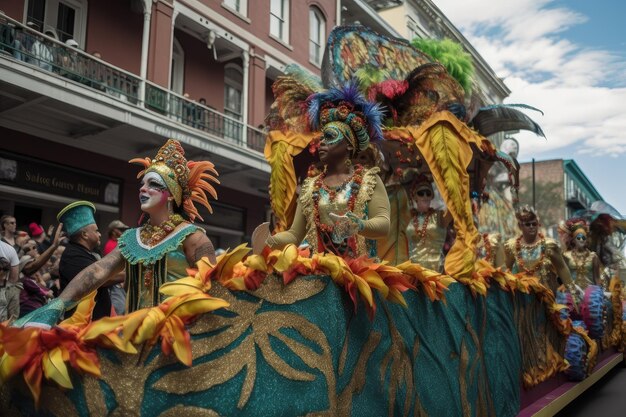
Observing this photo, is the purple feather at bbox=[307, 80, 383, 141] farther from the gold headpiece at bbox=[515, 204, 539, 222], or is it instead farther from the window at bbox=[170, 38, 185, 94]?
the window at bbox=[170, 38, 185, 94]

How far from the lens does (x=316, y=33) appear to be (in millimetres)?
19250

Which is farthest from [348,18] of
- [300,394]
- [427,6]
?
[300,394]

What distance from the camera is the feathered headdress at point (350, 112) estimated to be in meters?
3.66

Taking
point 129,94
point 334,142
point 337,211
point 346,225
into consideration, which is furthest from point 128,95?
point 346,225

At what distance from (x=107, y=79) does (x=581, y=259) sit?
906 cm

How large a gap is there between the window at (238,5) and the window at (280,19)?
135cm

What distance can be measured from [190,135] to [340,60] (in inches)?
300

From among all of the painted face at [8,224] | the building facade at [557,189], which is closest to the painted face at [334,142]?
the painted face at [8,224]

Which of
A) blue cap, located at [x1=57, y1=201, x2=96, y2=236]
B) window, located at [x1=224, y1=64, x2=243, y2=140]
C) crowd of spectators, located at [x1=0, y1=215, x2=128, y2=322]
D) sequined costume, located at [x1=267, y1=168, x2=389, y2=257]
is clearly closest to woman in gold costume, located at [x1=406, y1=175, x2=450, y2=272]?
sequined costume, located at [x1=267, y1=168, x2=389, y2=257]

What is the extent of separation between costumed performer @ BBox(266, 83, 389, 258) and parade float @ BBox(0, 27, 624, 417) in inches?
0.7

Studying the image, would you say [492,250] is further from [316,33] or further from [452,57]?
[316,33]

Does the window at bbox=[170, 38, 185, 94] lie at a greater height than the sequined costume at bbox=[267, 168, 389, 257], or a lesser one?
greater

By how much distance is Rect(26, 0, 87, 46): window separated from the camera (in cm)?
1148

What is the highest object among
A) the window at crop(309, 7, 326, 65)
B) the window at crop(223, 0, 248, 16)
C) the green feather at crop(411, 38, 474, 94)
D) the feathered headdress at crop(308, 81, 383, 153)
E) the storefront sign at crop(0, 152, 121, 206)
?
the window at crop(309, 7, 326, 65)
